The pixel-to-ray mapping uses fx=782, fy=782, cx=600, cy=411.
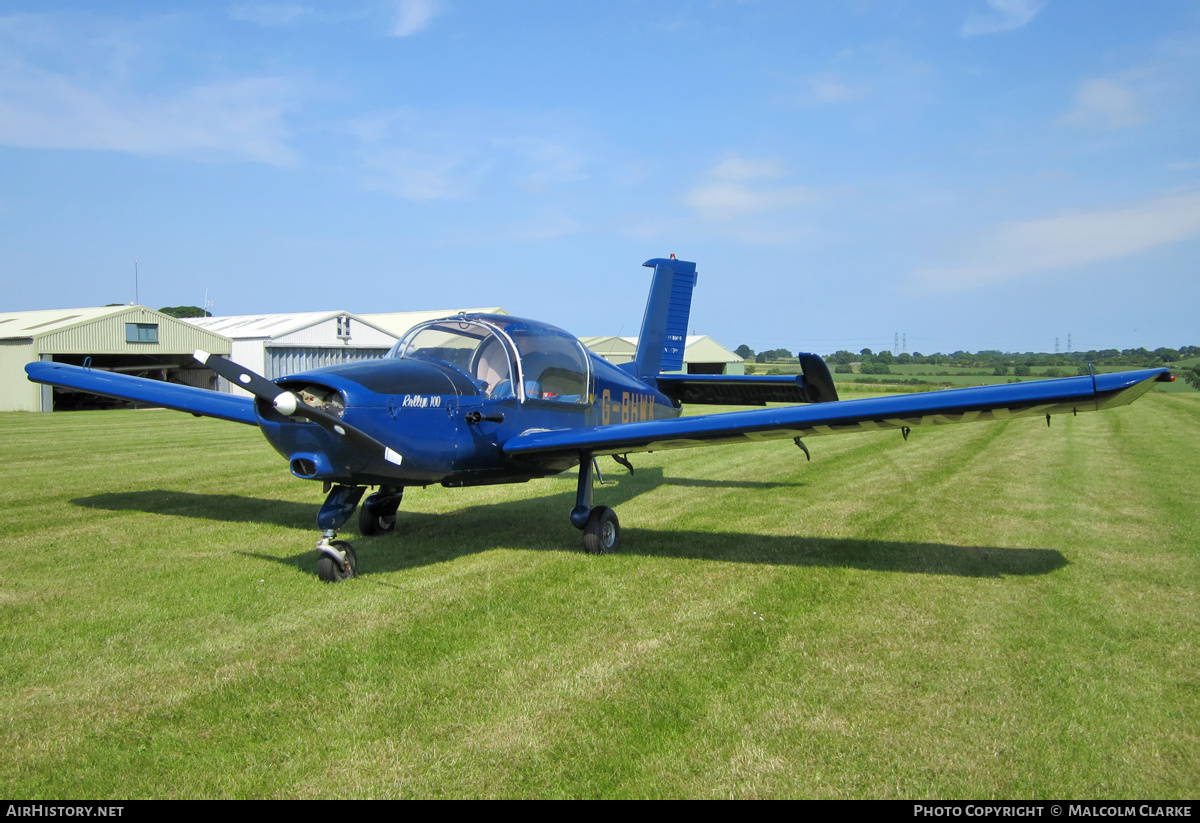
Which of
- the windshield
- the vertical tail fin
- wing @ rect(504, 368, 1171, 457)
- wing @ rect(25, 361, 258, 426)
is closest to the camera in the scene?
wing @ rect(504, 368, 1171, 457)

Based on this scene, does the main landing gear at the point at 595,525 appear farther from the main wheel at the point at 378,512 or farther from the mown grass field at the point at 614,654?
the main wheel at the point at 378,512

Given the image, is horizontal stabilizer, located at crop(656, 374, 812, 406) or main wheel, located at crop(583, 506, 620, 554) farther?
horizontal stabilizer, located at crop(656, 374, 812, 406)

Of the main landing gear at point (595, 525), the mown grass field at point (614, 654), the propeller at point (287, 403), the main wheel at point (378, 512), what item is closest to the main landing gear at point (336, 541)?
the mown grass field at point (614, 654)

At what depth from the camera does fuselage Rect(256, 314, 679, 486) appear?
20.3ft

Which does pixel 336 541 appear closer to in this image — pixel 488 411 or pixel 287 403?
pixel 287 403

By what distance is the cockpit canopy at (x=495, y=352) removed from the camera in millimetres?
7609

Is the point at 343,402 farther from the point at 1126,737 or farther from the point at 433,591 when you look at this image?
the point at 1126,737

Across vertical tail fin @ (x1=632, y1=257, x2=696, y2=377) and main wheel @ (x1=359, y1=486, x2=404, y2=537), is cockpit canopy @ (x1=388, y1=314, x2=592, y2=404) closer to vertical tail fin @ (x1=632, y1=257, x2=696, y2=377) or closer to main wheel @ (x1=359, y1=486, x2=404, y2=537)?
main wheel @ (x1=359, y1=486, x2=404, y2=537)

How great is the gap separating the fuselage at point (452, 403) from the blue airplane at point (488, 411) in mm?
13

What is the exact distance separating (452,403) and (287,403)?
65.0 inches

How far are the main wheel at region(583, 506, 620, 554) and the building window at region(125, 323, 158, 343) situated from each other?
110ft

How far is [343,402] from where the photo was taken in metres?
6.14

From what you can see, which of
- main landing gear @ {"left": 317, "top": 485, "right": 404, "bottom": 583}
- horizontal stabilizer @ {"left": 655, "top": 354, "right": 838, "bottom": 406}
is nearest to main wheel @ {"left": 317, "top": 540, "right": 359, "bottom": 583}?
main landing gear @ {"left": 317, "top": 485, "right": 404, "bottom": 583}
